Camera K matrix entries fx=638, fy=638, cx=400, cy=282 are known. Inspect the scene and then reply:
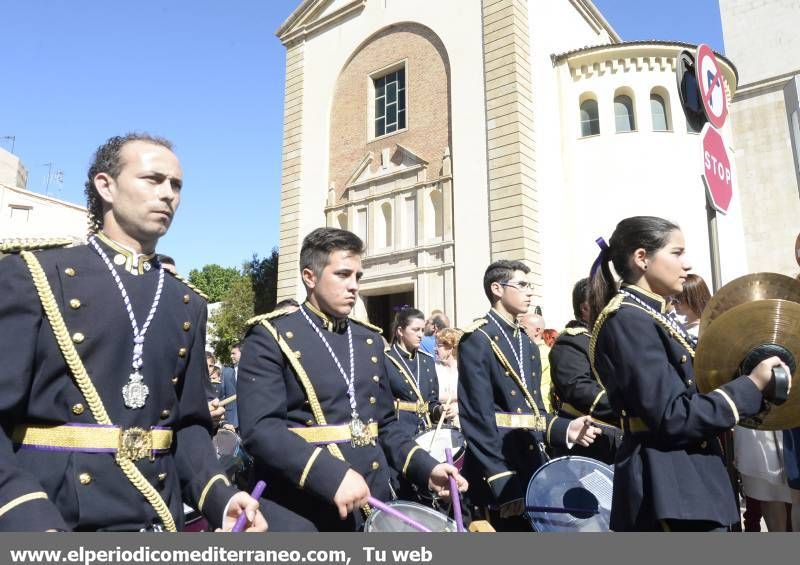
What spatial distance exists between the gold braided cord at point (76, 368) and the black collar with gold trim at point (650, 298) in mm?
2250

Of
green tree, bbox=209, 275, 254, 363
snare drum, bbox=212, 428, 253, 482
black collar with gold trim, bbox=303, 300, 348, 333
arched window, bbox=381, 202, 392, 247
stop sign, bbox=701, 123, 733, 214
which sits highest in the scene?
arched window, bbox=381, 202, 392, 247

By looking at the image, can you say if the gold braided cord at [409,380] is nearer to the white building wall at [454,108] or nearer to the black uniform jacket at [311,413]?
the black uniform jacket at [311,413]

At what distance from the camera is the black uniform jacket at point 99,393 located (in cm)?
198

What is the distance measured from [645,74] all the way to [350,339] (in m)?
19.9

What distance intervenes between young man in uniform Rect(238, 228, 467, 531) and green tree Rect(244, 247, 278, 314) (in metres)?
26.0

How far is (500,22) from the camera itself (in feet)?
64.2

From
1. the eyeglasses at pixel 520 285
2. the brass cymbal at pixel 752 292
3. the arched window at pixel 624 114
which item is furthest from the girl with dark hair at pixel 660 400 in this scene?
the arched window at pixel 624 114

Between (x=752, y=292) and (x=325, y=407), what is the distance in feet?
6.88

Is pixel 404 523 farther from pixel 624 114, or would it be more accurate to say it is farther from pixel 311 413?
pixel 624 114

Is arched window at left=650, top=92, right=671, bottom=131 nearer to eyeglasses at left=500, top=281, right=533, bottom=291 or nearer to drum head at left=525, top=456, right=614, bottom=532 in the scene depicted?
eyeglasses at left=500, top=281, right=533, bottom=291

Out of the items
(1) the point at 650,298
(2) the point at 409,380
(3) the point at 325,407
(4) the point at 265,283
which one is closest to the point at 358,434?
(3) the point at 325,407


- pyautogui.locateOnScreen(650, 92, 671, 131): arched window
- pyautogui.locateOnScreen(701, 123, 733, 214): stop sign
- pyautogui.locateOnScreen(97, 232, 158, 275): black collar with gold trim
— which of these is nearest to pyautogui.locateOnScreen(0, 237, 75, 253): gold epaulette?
pyautogui.locateOnScreen(97, 232, 158, 275): black collar with gold trim
